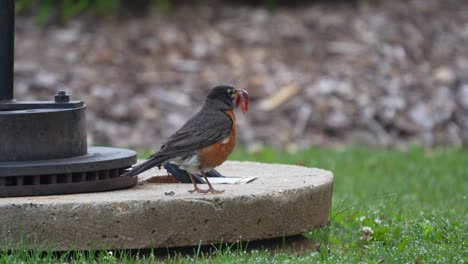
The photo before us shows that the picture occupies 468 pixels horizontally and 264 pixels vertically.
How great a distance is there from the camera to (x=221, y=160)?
17.2ft

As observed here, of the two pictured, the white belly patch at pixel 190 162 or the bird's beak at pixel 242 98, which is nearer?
the white belly patch at pixel 190 162

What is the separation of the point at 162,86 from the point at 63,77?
1121 mm

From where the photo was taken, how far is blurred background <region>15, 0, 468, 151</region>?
33.7 ft

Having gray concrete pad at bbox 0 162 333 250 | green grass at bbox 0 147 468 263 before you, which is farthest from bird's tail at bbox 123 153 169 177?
green grass at bbox 0 147 468 263

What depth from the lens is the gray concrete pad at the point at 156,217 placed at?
4730mm

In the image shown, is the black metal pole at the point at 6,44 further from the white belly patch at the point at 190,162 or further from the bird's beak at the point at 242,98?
the bird's beak at the point at 242,98

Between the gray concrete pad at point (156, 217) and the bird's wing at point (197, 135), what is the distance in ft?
0.81

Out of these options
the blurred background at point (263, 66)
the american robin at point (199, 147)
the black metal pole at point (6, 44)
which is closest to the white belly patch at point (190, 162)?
the american robin at point (199, 147)

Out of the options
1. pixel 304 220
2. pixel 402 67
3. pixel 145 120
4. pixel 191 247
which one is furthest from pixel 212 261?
pixel 402 67

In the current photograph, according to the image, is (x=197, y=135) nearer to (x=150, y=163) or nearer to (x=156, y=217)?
(x=150, y=163)

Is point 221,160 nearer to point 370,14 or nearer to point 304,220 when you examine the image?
point 304,220

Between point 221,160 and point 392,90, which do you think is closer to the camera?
point 221,160

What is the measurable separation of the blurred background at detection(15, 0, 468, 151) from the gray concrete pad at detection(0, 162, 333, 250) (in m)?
4.65

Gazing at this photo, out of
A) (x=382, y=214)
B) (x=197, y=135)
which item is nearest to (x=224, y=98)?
(x=197, y=135)
